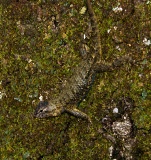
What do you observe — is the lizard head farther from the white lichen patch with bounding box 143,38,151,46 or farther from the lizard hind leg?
the white lichen patch with bounding box 143,38,151,46

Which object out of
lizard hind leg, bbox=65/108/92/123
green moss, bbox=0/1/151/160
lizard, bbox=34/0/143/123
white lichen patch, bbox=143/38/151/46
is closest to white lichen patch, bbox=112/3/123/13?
green moss, bbox=0/1/151/160

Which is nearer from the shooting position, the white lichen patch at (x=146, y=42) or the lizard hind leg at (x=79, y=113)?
the white lichen patch at (x=146, y=42)

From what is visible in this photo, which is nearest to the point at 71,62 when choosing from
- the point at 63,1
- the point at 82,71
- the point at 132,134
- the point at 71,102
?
the point at 82,71

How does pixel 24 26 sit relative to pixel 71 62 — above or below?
above

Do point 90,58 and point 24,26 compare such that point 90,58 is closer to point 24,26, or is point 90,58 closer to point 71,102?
point 71,102

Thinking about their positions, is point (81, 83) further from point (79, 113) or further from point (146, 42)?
point (146, 42)

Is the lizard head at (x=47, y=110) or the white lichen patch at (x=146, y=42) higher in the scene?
the white lichen patch at (x=146, y=42)

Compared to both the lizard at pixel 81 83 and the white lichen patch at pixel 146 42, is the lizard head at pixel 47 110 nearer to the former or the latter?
the lizard at pixel 81 83

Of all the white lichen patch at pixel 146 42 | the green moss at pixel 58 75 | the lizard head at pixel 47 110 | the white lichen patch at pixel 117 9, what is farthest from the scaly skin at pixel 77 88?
the white lichen patch at pixel 146 42

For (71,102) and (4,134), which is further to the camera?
(4,134)
